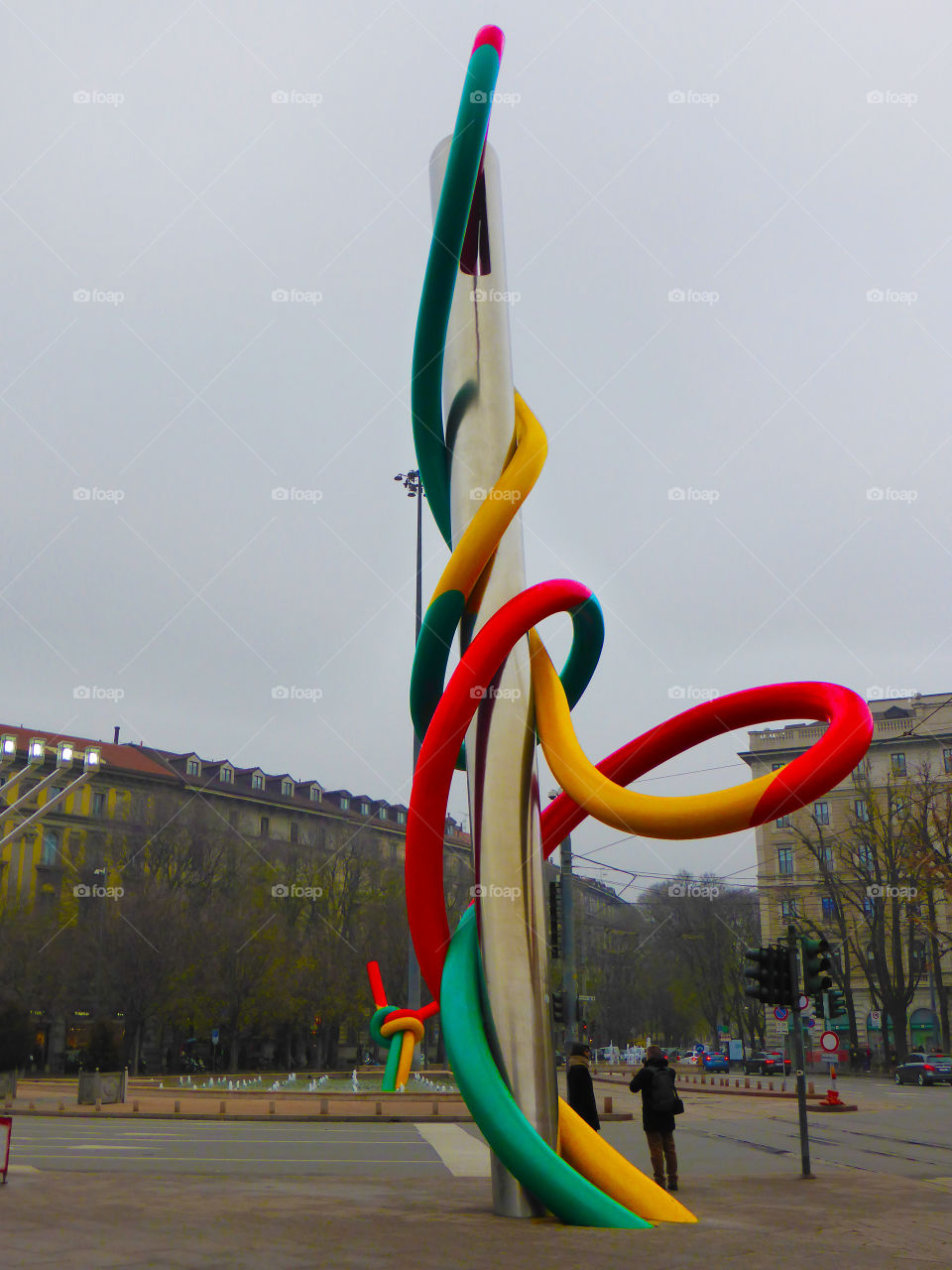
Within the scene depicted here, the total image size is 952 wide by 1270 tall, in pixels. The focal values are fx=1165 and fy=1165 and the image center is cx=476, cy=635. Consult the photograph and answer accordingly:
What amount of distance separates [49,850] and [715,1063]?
41.3 meters

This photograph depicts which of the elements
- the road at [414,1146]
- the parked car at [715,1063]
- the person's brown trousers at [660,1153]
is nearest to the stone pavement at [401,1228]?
the person's brown trousers at [660,1153]

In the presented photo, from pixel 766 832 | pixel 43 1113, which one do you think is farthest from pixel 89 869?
pixel 766 832

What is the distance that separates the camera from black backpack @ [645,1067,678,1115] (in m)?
14.1

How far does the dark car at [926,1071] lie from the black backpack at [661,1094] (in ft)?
129

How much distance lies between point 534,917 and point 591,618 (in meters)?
3.72

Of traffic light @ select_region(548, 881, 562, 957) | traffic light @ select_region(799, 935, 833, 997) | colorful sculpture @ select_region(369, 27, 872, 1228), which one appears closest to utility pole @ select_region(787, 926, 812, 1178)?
traffic light @ select_region(799, 935, 833, 997)

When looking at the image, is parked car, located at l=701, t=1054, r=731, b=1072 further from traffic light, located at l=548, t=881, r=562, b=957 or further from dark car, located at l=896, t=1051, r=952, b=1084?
traffic light, located at l=548, t=881, r=562, b=957

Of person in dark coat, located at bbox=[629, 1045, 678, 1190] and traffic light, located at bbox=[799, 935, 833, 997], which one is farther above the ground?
traffic light, located at bbox=[799, 935, 833, 997]

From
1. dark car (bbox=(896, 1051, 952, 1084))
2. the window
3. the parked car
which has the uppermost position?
the window

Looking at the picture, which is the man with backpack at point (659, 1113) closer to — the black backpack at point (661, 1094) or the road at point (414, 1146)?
the black backpack at point (661, 1094)

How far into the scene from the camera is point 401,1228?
10273mm

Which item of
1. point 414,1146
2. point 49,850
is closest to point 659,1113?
point 414,1146

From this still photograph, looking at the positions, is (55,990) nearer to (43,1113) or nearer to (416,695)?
(43,1113)

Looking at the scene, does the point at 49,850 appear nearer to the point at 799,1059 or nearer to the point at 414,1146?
the point at 414,1146
